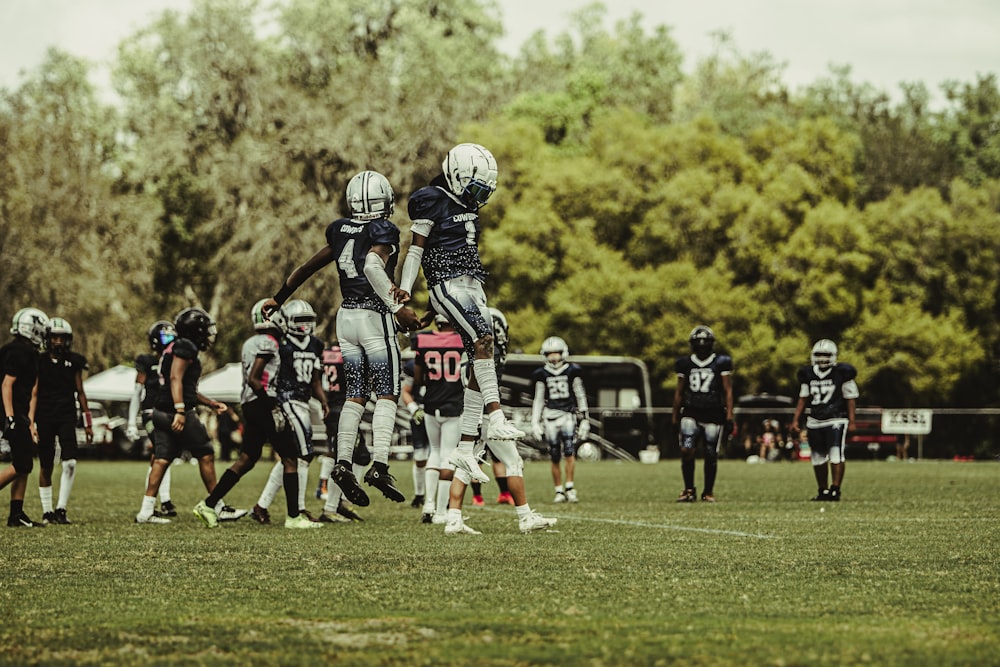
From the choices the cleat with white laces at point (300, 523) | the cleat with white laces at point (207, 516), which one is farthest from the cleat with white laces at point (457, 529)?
the cleat with white laces at point (207, 516)

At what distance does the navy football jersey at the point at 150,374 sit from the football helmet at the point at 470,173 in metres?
7.13

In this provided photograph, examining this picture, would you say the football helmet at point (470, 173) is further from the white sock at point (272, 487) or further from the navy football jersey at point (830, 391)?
the navy football jersey at point (830, 391)

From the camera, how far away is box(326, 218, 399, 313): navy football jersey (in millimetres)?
11539

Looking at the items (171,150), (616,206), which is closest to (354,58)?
(171,150)

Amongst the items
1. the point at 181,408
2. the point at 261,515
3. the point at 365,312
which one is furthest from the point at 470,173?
the point at 261,515

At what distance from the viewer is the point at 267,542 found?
1227 cm

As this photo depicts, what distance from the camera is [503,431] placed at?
1166 centimetres

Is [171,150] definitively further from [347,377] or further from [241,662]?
[241,662]

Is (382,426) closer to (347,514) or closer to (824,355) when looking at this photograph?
(347,514)

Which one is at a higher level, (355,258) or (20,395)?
(355,258)

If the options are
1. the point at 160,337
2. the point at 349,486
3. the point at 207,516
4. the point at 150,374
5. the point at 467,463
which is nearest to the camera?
the point at 349,486

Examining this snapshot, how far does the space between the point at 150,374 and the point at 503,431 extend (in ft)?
26.5

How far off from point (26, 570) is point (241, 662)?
4.31 metres

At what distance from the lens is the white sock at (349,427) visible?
11648 mm
